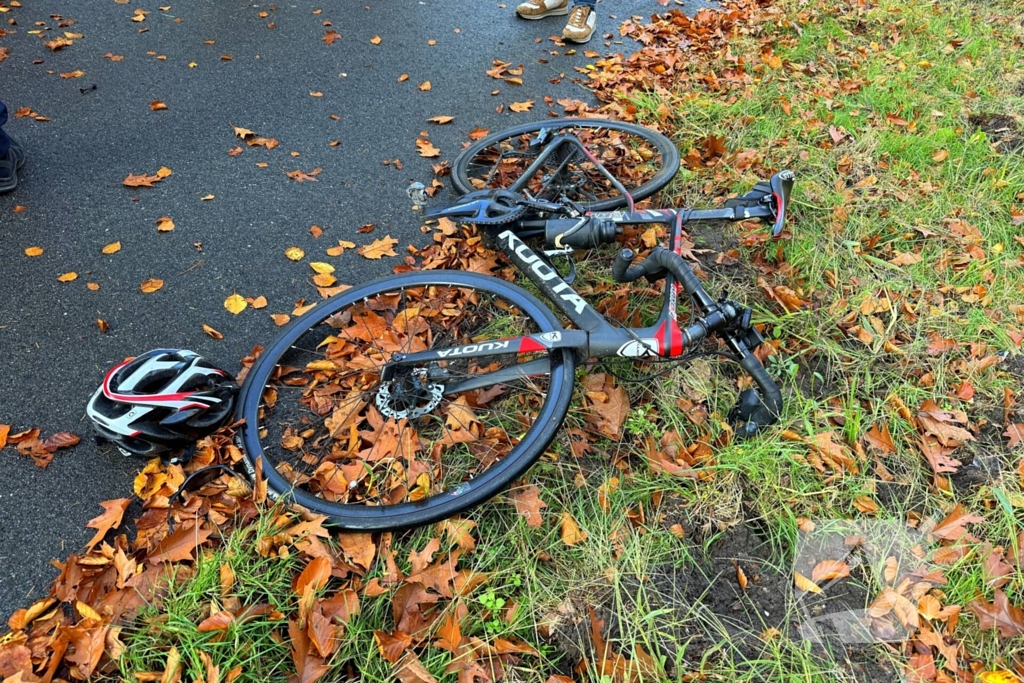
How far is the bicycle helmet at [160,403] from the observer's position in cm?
243

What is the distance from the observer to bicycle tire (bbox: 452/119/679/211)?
3730 mm

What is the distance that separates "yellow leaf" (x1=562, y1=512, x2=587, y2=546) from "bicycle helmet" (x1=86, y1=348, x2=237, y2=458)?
1667mm

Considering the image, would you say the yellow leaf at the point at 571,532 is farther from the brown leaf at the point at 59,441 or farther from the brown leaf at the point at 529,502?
the brown leaf at the point at 59,441

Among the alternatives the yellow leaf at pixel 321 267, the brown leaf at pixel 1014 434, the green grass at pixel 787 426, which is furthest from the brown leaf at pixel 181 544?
the brown leaf at pixel 1014 434

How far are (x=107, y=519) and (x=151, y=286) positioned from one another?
60.8 inches

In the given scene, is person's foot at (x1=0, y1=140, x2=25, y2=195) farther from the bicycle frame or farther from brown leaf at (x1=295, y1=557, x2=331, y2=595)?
brown leaf at (x1=295, y1=557, x2=331, y2=595)

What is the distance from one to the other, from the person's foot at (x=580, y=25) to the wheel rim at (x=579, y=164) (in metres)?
2.06

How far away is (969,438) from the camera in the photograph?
9.09ft

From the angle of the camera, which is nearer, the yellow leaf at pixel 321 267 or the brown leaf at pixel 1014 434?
the brown leaf at pixel 1014 434

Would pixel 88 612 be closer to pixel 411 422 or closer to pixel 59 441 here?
Answer: pixel 59 441

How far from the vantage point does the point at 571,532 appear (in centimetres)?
250

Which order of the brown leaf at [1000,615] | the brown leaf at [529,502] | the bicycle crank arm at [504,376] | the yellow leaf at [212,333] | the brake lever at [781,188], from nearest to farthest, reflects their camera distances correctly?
the brown leaf at [1000,615]
the brown leaf at [529,502]
the bicycle crank arm at [504,376]
the brake lever at [781,188]
the yellow leaf at [212,333]

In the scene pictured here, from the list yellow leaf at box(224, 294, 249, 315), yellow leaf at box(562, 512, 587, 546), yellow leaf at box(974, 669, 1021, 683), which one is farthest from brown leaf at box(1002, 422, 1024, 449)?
yellow leaf at box(224, 294, 249, 315)

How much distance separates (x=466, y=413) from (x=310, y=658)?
1.20m
